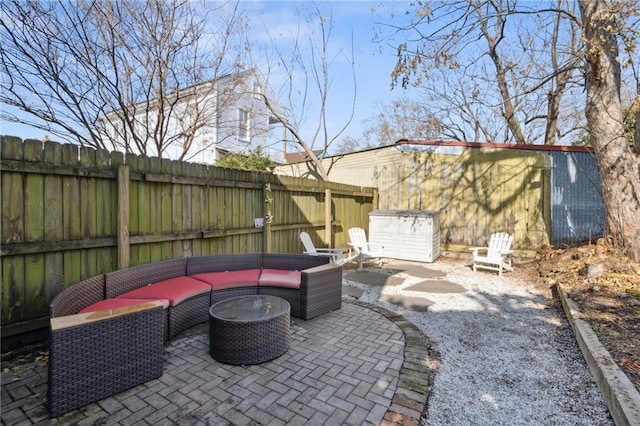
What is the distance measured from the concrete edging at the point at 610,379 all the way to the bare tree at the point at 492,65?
4295mm

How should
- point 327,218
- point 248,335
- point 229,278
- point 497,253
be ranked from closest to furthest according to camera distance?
point 248,335, point 229,278, point 497,253, point 327,218

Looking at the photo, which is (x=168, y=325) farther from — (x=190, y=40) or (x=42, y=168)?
(x=190, y=40)

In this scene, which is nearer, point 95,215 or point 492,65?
point 95,215

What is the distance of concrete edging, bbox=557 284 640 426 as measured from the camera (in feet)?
6.22

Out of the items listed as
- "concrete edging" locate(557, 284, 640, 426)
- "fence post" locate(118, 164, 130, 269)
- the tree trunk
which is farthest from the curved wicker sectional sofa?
the tree trunk

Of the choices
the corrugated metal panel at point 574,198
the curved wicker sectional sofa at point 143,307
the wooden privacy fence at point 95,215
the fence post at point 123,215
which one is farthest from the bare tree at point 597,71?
the fence post at point 123,215

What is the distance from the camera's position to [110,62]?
5566 millimetres

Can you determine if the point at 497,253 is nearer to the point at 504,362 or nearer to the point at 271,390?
the point at 504,362

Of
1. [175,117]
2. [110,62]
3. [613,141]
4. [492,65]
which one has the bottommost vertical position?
[613,141]

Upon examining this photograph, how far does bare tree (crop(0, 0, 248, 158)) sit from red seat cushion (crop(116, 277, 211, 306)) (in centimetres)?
396

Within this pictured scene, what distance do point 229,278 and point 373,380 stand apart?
2.13m

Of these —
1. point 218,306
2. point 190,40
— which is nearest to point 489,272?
point 218,306

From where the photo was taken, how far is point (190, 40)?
6191 mm

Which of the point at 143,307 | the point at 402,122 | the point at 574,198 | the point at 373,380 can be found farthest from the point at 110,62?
the point at 402,122
